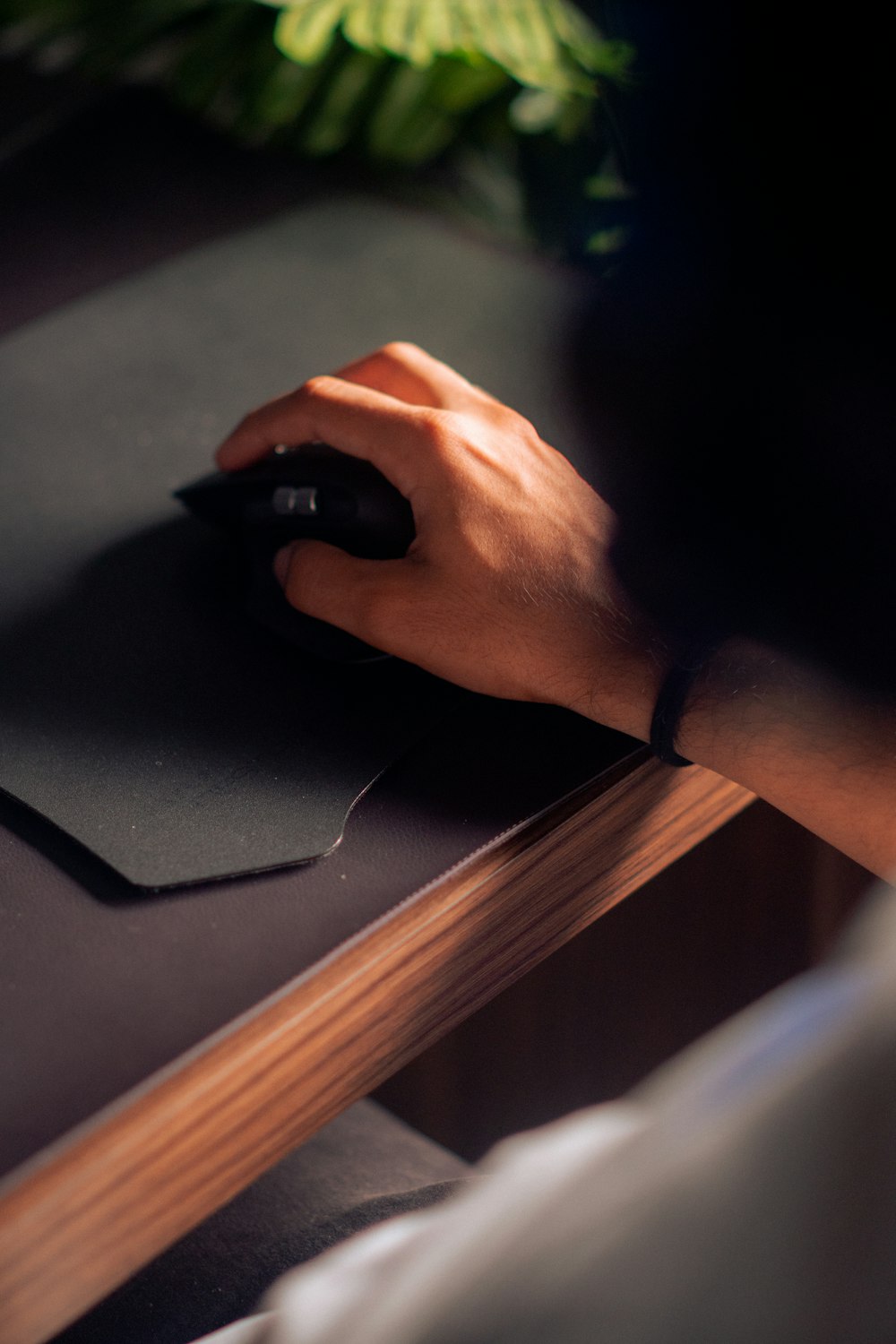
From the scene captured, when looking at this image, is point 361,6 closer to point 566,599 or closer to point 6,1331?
point 566,599

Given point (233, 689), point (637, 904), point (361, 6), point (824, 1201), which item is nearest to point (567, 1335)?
point (824, 1201)

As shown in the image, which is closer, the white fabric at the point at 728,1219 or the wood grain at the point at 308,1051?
the white fabric at the point at 728,1219

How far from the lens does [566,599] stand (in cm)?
54

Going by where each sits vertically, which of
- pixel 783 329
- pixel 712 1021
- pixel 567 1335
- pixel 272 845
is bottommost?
pixel 712 1021

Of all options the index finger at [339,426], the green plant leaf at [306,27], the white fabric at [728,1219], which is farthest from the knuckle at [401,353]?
the white fabric at [728,1219]

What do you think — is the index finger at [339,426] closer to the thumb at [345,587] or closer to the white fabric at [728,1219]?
the thumb at [345,587]

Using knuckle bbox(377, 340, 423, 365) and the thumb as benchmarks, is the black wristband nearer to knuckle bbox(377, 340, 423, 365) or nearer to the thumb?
the thumb

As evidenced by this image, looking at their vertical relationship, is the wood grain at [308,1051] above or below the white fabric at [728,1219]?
below

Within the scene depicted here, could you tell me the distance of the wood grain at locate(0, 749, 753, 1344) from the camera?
36 cm

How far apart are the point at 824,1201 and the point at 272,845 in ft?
0.97

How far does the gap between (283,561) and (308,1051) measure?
24 centimetres

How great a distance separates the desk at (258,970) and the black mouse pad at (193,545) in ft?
0.06

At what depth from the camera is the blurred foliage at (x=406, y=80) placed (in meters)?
0.87

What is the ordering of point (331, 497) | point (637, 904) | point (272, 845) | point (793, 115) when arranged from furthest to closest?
1. point (637, 904)
2. point (331, 497)
3. point (272, 845)
4. point (793, 115)
